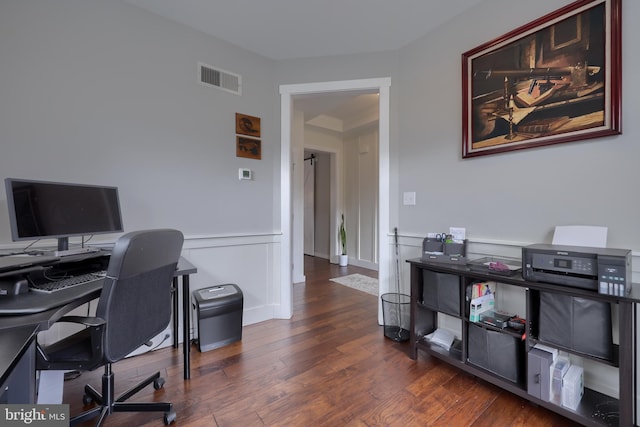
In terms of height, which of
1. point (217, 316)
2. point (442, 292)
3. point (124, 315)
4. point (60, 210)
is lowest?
point (217, 316)

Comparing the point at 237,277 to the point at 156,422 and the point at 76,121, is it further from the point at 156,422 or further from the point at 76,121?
the point at 76,121

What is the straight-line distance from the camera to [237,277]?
2.58 m

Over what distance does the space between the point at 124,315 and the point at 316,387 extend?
45.6 inches

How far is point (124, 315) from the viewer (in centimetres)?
119

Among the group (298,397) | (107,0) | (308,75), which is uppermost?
(107,0)

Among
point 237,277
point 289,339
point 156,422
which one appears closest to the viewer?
point 156,422

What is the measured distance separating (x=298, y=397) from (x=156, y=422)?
0.75 m

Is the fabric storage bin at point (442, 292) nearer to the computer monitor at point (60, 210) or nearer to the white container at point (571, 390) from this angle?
the white container at point (571, 390)

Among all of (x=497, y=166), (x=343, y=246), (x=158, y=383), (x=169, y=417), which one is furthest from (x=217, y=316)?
(x=343, y=246)

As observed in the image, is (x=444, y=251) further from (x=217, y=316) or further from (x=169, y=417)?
(x=169, y=417)

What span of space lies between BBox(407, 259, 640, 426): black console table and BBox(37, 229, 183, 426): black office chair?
1.64 m

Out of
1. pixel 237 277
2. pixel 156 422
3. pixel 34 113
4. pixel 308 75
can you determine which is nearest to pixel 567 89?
pixel 308 75

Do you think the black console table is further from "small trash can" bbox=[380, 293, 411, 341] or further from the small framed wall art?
the small framed wall art

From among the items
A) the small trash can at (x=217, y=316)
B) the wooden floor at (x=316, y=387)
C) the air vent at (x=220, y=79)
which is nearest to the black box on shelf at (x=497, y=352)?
the wooden floor at (x=316, y=387)
